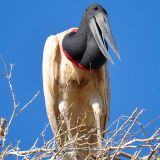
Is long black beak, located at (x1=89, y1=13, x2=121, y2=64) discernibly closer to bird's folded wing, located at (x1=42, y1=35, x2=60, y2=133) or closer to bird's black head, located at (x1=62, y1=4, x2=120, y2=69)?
bird's black head, located at (x1=62, y1=4, x2=120, y2=69)

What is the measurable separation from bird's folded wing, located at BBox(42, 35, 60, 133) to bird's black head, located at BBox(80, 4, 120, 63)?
48 centimetres

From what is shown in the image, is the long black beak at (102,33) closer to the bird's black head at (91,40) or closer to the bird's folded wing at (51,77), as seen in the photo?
the bird's black head at (91,40)

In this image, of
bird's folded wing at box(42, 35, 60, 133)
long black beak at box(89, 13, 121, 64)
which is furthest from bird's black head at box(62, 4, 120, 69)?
bird's folded wing at box(42, 35, 60, 133)

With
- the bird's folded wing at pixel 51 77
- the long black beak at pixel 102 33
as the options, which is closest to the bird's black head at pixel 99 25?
the long black beak at pixel 102 33

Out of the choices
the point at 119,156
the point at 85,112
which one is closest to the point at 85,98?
the point at 85,112

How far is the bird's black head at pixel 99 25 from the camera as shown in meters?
7.36

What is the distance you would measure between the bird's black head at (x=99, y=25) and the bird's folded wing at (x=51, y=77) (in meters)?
0.48

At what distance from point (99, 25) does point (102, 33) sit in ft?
0.65

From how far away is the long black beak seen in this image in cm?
725

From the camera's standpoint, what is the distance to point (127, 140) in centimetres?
543

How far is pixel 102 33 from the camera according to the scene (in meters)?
7.58

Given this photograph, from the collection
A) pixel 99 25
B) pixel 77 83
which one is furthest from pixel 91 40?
pixel 77 83

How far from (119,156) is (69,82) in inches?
75.9

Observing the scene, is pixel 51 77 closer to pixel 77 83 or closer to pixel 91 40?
pixel 77 83
